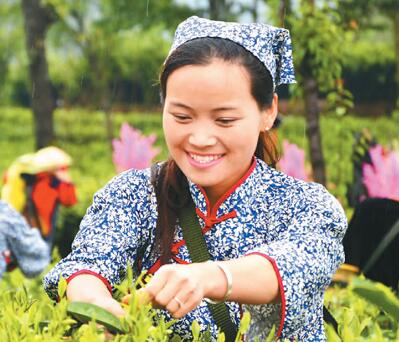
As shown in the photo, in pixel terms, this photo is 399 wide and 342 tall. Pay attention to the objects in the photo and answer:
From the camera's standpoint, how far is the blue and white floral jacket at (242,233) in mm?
1735

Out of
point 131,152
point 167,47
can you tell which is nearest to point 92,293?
point 131,152

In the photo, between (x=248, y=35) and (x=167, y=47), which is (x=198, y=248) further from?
(x=167, y=47)

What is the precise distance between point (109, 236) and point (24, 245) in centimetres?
249

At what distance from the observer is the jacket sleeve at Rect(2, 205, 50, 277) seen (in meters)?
4.16

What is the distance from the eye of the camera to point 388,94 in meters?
20.0

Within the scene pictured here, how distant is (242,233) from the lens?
190 cm

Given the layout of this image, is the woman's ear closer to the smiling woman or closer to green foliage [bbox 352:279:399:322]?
the smiling woman

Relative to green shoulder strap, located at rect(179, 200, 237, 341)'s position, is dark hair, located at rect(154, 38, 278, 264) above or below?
above

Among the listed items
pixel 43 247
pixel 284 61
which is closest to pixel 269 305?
pixel 284 61

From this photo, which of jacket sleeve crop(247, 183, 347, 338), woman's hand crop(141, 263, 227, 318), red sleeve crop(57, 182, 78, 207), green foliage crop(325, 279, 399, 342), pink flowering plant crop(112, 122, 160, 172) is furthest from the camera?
red sleeve crop(57, 182, 78, 207)

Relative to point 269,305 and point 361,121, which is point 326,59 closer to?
point 269,305

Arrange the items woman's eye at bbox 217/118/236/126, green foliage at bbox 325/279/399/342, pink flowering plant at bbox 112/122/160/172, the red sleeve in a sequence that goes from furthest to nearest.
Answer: the red sleeve < pink flowering plant at bbox 112/122/160/172 < woman's eye at bbox 217/118/236/126 < green foliage at bbox 325/279/399/342

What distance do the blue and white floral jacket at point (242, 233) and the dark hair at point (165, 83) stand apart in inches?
0.9

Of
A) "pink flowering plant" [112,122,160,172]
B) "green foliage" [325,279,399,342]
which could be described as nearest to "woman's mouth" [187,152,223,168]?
"green foliage" [325,279,399,342]
